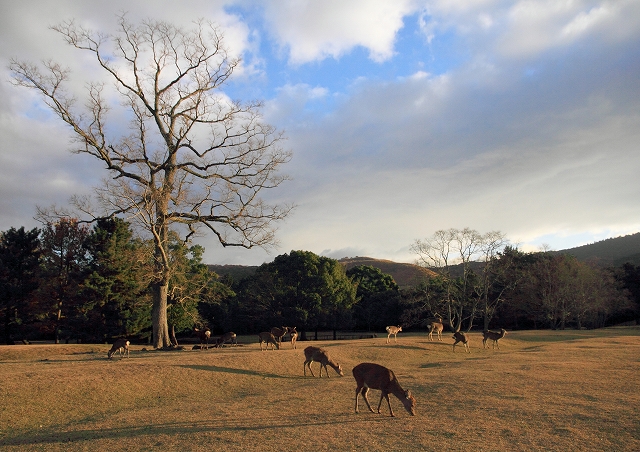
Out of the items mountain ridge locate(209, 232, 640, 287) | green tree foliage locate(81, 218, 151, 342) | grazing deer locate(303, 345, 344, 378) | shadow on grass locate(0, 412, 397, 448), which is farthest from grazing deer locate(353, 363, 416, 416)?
mountain ridge locate(209, 232, 640, 287)

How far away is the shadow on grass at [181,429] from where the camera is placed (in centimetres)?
968

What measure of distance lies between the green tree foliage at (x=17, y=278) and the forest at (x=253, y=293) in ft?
0.27

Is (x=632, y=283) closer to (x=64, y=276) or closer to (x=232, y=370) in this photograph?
(x=232, y=370)

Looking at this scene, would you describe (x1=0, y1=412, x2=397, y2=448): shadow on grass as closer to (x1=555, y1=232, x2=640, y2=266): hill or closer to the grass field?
the grass field

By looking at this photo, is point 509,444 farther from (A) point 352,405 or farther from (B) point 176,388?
(B) point 176,388

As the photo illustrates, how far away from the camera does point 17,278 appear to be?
132ft

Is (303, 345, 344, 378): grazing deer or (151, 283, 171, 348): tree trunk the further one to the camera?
(151, 283, 171, 348): tree trunk

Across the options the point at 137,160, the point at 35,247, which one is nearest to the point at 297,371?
the point at 137,160

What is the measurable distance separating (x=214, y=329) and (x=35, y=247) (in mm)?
24943

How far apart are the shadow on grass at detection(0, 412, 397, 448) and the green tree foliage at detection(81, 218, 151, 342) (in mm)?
28754

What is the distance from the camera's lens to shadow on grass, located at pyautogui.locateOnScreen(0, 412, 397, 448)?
968cm

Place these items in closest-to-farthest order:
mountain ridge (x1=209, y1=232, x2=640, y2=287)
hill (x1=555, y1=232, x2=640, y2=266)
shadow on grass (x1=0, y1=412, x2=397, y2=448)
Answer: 1. shadow on grass (x1=0, y1=412, x2=397, y2=448)
2. mountain ridge (x1=209, y1=232, x2=640, y2=287)
3. hill (x1=555, y1=232, x2=640, y2=266)

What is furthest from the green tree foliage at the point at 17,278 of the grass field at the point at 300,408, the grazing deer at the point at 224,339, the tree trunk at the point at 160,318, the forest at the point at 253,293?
the grass field at the point at 300,408

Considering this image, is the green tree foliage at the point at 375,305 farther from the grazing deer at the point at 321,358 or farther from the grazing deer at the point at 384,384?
the grazing deer at the point at 384,384
